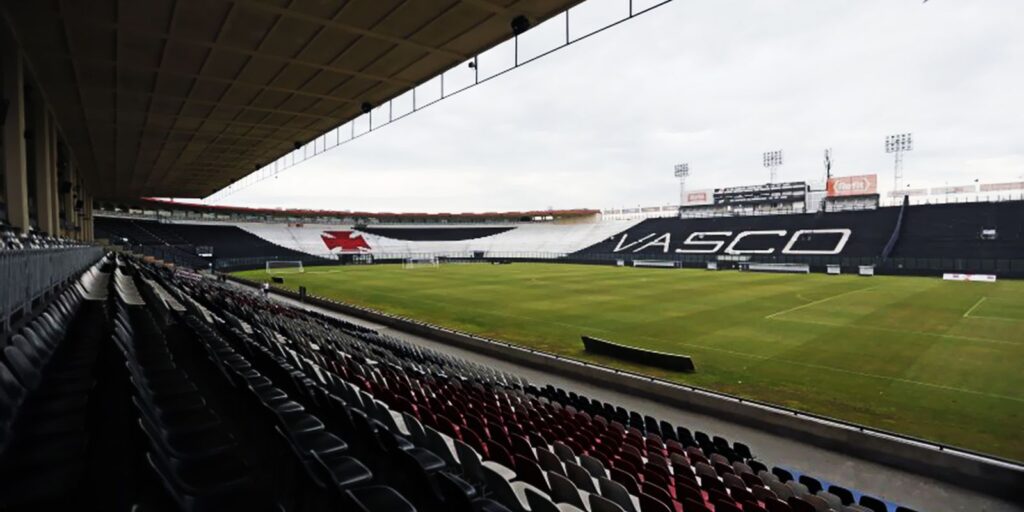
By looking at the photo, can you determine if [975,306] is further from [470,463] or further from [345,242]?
[345,242]

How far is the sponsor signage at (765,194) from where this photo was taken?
228 ft

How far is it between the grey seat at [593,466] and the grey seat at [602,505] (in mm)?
1288

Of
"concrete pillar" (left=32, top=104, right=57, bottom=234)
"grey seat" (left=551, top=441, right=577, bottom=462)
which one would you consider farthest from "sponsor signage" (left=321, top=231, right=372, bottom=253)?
"grey seat" (left=551, top=441, right=577, bottom=462)

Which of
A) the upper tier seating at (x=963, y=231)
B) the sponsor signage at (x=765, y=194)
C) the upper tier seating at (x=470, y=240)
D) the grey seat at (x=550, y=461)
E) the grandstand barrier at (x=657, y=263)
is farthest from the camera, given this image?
the upper tier seating at (x=470, y=240)

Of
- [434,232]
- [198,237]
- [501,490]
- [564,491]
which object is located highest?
[434,232]

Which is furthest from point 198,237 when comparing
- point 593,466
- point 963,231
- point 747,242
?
point 963,231

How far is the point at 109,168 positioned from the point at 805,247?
6018cm

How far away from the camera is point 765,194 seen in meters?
71.6

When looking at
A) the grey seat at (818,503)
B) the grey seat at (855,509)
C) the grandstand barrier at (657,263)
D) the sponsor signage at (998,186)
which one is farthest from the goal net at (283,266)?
the sponsor signage at (998,186)

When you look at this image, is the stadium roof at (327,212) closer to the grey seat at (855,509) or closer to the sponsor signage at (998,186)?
the sponsor signage at (998,186)

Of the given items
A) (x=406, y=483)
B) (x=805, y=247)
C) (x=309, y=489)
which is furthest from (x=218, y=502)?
(x=805, y=247)

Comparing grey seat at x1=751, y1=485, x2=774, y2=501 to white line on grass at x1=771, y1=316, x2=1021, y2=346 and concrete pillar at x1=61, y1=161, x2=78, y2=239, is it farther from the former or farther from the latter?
concrete pillar at x1=61, y1=161, x2=78, y2=239

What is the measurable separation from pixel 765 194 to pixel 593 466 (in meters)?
75.4

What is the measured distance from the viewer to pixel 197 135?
65.1 ft
